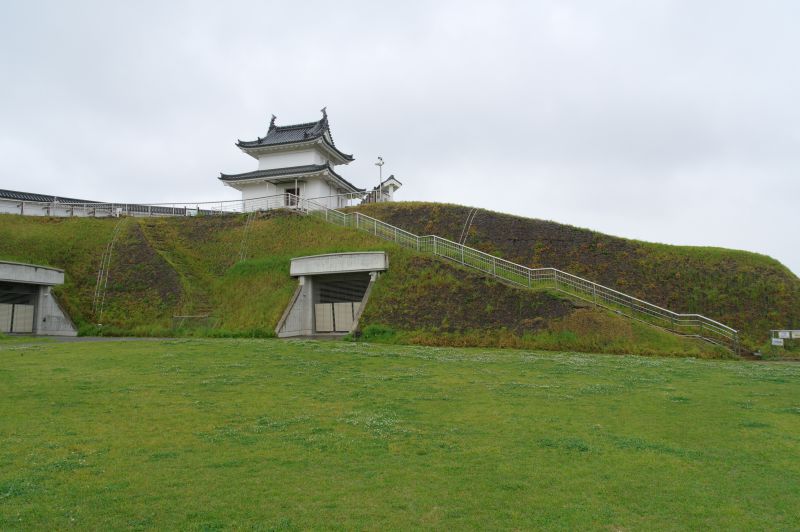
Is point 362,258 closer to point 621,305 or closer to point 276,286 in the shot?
point 276,286

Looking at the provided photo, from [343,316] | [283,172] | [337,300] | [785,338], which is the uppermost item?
[283,172]

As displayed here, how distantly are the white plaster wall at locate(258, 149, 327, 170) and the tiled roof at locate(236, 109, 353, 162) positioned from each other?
40.4 inches

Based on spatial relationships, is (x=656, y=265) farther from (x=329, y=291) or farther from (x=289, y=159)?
(x=289, y=159)

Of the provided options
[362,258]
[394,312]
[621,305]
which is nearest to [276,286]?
[362,258]

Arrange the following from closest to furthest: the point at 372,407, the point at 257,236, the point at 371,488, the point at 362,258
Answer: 1. the point at 371,488
2. the point at 372,407
3. the point at 362,258
4. the point at 257,236

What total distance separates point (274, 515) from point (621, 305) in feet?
69.8

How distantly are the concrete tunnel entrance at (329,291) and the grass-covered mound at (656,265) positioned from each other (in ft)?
20.9

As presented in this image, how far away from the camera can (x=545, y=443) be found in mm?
8023

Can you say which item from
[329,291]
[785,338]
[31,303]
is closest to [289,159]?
[329,291]

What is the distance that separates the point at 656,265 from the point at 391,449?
78.2 ft

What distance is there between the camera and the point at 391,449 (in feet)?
25.2

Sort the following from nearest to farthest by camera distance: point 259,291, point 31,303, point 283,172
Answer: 1. point 259,291
2. point 31,303
3. point 283,172

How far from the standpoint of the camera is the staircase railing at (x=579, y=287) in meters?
22.1

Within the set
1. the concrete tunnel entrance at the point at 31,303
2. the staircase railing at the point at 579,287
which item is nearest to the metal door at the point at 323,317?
the staircase railing at the point at 579,287
